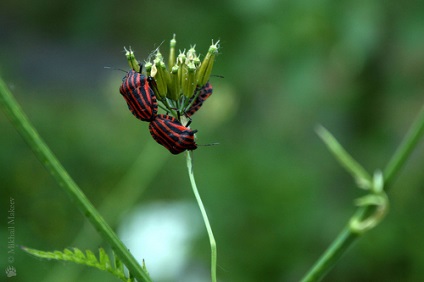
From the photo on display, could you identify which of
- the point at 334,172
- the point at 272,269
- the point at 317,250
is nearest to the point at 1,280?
the point at 272,269

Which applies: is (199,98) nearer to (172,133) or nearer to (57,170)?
(172,133)

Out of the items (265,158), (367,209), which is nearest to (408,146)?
(367,209)

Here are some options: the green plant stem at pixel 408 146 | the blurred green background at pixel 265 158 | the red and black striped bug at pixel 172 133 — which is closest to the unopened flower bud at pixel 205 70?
the red and black striped bug at pixel 172 133

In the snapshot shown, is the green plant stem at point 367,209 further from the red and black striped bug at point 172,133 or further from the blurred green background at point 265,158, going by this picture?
the blurred green background at point 265,158

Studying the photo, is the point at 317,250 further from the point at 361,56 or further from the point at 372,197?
the point at 372,197

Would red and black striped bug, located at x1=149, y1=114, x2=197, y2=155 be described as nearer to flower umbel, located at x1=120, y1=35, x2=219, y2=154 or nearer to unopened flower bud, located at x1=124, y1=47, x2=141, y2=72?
flower umbel, located at x1=120, y1=35, x2=219, y2=154
